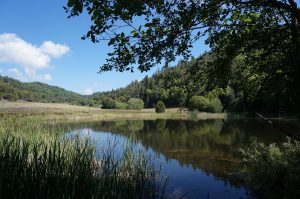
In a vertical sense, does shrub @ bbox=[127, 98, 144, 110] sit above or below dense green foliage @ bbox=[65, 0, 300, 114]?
above

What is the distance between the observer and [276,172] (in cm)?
1008

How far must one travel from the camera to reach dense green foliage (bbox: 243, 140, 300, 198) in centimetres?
922

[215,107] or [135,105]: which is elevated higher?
[135,105]

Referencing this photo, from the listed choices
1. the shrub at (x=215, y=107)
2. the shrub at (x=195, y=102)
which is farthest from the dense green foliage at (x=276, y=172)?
the shrub at (x=215, y=107)

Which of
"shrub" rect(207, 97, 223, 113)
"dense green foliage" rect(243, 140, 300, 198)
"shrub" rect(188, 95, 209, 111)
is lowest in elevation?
"dense green foliage" rect(243, 140, 300, 198)

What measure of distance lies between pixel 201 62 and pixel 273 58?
140 cm

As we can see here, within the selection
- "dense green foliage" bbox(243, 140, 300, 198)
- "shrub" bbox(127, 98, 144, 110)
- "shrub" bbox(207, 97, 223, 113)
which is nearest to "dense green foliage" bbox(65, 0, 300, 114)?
"dense green foliage" bbox(243, 140, 300, 198)

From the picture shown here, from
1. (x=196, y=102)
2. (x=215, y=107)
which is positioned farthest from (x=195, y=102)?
(x=215, y=107)

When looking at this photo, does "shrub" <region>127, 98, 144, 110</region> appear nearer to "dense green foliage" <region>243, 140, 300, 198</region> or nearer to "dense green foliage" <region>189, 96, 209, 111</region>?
"dense green foliage" <region>189, 96, 209, 111</region>

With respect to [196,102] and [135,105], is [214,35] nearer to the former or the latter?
[196,102]

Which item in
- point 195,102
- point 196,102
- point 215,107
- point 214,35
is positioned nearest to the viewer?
point 214,35

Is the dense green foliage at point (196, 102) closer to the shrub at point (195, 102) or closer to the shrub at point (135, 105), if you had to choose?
the shrub at point (195, 102)

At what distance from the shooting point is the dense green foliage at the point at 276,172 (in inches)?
363

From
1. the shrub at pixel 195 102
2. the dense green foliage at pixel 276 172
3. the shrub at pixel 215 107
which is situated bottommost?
the dense green foliage at pixel 276 172
